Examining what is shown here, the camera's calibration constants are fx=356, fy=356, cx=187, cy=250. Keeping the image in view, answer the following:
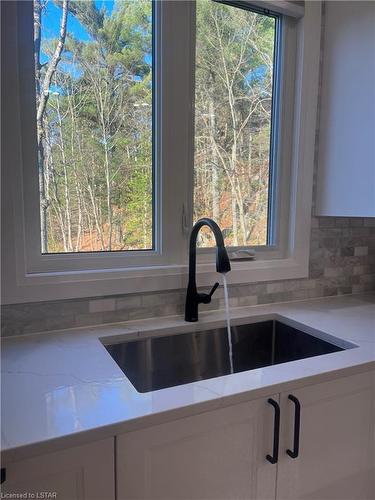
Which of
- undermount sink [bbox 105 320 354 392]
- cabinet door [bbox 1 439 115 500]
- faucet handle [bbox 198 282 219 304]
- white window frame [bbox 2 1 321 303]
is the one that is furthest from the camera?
faucet handle [bbox 198 282 219 304]

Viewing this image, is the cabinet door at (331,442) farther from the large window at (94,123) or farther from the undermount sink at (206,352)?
the large window at (94,123)

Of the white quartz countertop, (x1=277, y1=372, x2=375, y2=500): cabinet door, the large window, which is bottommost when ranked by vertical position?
(x1=277, y1=372, x2=375, y2=500): cabinet door

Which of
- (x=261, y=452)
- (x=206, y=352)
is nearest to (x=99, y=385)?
(x=261, y=452)

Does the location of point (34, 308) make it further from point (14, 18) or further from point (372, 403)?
point (372, 403)

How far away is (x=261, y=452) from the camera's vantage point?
0.90m

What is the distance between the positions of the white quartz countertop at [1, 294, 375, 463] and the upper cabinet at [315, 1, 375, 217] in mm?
552

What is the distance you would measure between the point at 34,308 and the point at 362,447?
1118 millimetres

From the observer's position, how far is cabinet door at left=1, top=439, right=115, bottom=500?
67cm

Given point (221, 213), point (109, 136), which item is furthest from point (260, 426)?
point (109, 136)

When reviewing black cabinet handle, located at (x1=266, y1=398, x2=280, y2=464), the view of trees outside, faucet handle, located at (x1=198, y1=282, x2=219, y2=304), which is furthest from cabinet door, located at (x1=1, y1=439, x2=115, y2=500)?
the view of trees outside

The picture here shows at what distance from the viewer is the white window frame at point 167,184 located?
1.13 metres

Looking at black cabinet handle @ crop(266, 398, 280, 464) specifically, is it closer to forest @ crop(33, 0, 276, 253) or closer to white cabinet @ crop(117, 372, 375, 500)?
white cabinet @ crop(117, 372, 375, 500)

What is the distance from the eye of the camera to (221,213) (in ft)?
5.04

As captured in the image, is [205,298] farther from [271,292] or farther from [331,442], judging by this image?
[331,442]
